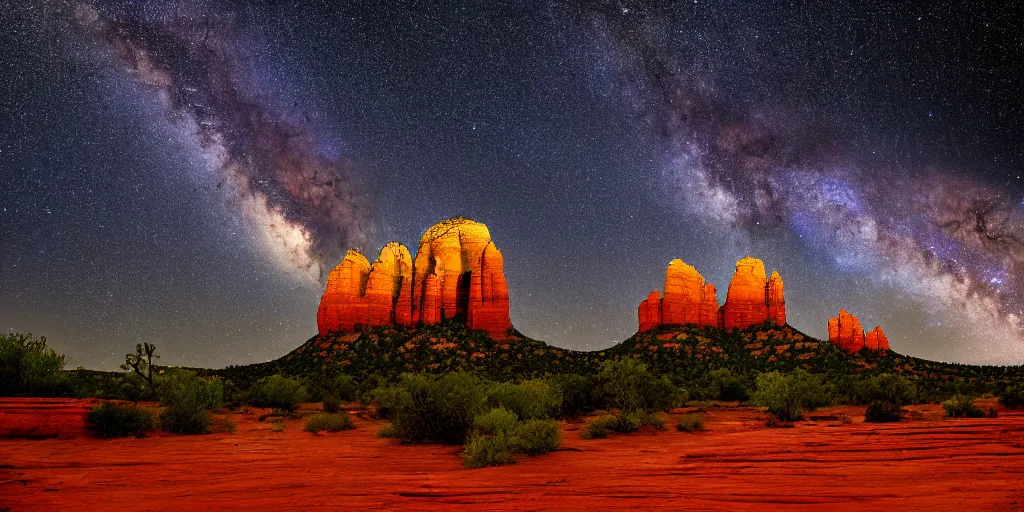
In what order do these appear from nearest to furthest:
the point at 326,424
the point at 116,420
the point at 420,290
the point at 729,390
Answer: the point at 116,420 → the point at 326,424 → the point at 729,390 → the point at 420,290

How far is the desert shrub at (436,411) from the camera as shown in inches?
677

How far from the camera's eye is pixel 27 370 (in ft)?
65.8

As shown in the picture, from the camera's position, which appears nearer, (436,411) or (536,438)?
(536,438)

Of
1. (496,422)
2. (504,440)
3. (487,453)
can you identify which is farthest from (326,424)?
(487,453)

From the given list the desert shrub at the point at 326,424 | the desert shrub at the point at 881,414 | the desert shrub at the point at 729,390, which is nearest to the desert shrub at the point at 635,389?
the desert shrub at the point at 881,414

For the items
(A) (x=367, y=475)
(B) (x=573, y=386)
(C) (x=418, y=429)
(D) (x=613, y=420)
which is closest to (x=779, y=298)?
(B) (x=573, y=386)

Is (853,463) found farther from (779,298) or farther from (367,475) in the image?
(779,298)

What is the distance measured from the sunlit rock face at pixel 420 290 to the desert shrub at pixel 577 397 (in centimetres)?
5186

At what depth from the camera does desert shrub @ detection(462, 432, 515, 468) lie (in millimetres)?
12109

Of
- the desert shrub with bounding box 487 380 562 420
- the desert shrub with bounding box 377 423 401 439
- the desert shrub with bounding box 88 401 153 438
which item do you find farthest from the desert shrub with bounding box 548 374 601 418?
the desert shrub with bounding box 88 401 153 438

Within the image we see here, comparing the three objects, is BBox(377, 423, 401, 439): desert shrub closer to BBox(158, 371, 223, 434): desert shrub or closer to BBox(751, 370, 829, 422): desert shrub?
BBox(158, 371, 223, 434): desert shrub

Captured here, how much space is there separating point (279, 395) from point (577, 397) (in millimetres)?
17122

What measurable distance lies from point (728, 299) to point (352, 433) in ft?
239

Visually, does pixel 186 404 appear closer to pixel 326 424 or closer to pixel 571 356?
pixel 326 424
